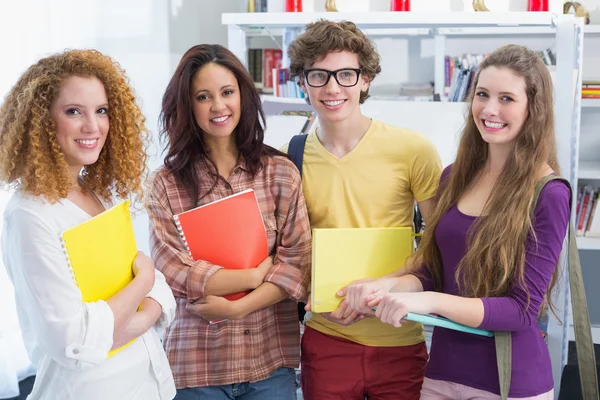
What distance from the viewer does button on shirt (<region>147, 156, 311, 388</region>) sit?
1.76 metres

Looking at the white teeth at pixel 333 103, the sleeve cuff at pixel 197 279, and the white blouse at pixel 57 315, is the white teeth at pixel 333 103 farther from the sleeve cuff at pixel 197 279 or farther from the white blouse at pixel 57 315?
the white blouse at pixel 57 315

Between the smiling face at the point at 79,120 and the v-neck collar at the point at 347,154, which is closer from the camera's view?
the smiling face at the point at 79,120

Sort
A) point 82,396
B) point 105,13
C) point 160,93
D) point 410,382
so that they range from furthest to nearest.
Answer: point 160,93 → point 105,13 → point 410,382 → point 82,396

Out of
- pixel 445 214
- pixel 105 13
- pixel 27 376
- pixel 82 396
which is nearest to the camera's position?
pixel 82 396

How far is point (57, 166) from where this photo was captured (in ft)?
4.72

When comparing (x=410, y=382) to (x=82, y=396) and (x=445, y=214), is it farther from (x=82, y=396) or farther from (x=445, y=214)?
(x=82, y=396)

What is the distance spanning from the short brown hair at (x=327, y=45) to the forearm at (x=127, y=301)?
77cm

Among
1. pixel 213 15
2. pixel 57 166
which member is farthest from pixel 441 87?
pixel 57 166

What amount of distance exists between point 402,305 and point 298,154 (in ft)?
2.05

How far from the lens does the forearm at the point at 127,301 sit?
1.42 meters

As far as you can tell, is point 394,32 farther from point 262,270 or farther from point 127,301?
point 127,301

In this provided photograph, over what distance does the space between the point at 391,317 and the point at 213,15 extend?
13.5 feet

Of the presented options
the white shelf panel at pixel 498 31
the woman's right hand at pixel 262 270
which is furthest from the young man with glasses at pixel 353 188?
the white shelf panel at pixel 498 31

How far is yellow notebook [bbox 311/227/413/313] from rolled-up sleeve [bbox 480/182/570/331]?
0.34 metres
